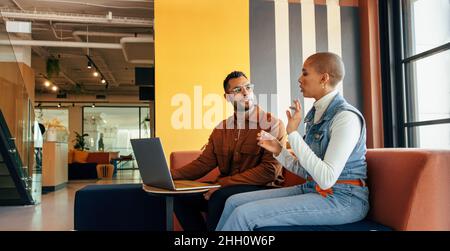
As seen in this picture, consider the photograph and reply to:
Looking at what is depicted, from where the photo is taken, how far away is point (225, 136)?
242 centimetres

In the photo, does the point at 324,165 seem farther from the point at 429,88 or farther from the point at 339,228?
the point at 429,88

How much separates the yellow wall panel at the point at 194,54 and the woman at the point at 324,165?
3183 mm

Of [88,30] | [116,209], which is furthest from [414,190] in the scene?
[88,30]

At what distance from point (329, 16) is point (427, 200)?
4173mm

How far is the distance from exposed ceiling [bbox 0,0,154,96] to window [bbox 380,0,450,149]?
3.70 m

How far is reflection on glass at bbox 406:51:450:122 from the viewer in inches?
166

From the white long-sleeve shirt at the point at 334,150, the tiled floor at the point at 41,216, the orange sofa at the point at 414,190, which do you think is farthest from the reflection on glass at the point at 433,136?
the tiled floor at the point at 41,216

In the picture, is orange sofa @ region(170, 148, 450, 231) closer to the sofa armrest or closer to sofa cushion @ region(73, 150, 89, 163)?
the sofa armrest

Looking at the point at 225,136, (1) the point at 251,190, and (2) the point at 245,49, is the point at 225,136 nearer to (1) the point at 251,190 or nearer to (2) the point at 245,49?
(1) the point at 251,190

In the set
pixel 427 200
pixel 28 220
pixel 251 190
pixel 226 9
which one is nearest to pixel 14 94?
pixel 28 220

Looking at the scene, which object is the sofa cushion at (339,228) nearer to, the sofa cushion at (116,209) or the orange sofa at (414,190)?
the orange sofa at (414,190)

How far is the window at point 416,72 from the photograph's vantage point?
425 cm

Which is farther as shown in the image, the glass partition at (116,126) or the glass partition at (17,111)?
the glass partition at (116,126)

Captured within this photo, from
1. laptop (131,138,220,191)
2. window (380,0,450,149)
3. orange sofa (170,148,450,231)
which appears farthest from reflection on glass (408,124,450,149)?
laptop (131,138,220,191)
